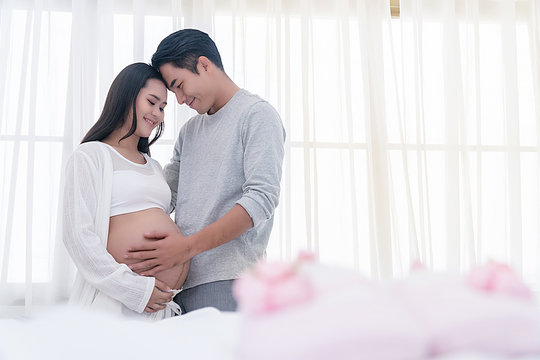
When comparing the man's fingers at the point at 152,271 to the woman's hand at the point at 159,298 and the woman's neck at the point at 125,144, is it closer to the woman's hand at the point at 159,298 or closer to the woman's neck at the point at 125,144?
the woman's hand at the point at 159,298

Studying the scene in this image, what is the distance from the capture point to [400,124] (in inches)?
93.9

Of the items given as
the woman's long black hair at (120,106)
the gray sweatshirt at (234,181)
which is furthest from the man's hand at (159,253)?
the woman's long black hair at (120,106)

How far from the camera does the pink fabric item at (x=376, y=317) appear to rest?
475 millimetres

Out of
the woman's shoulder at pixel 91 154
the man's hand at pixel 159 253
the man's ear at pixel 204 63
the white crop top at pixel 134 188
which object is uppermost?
the man's ear at pixel 204 63

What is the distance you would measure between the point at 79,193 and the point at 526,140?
2.02 m

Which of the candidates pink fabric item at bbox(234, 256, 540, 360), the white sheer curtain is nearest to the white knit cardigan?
the white sheer curtain

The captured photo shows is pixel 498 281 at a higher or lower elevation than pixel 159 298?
higher

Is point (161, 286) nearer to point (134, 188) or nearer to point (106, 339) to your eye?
point (134, 188)

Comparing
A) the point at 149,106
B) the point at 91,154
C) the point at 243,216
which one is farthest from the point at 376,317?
the point at 149,106

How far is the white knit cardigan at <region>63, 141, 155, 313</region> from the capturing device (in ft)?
4.50

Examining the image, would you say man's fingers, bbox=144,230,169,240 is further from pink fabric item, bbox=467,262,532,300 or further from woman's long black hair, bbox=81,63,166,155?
pink fabric item, bbox=467,262,532,300

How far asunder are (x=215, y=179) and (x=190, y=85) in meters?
0.29

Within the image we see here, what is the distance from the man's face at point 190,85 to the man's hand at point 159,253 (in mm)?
432

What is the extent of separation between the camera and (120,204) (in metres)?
1.50
